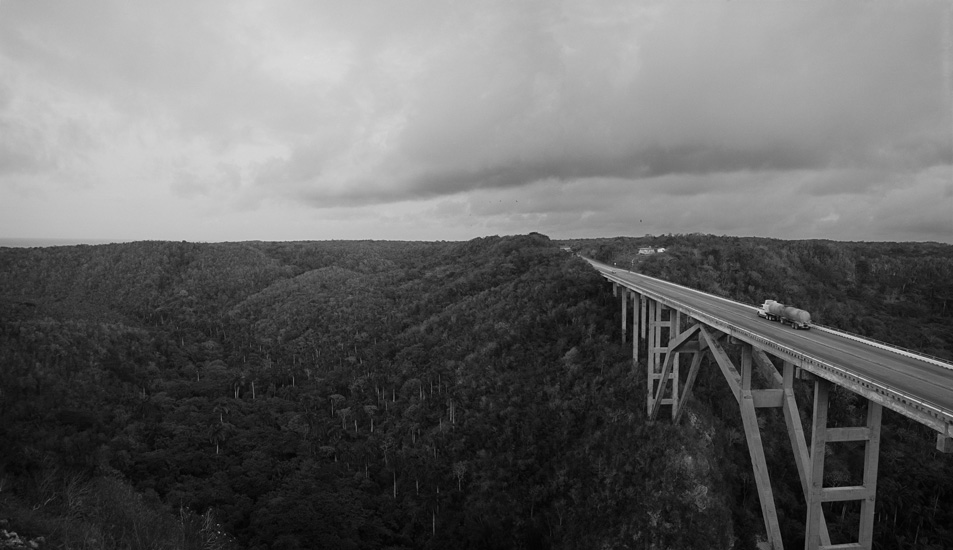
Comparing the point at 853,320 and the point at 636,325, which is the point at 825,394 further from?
the point at 853,320

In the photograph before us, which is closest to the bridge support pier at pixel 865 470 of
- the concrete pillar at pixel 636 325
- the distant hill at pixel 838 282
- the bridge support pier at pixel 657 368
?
the bridge support pier at pixel 657 368

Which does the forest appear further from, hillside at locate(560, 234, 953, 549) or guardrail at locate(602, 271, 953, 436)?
guardrail at locate(602, 271, 953, 436)

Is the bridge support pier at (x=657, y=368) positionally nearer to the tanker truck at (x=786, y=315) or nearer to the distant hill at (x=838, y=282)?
the tanker truck at (x=786, y=315)

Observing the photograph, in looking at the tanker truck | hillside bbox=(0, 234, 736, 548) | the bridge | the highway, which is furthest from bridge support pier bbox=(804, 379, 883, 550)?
hillside bbox=(0, 234, 736, 548)

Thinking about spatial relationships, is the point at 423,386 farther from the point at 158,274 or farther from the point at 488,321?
the point at 158,274

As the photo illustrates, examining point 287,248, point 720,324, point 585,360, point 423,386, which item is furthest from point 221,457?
point 287,248

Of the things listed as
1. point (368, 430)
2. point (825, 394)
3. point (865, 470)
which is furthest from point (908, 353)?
point (368, 430)
